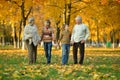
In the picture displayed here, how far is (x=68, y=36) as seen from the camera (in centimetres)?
1908

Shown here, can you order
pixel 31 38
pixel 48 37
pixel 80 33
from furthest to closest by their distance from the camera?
1. pixel 48 37
2. pixel 31 38
3. pixel 80 33

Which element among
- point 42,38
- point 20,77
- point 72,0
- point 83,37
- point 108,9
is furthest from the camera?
point 108,9

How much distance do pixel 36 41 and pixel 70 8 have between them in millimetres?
24306

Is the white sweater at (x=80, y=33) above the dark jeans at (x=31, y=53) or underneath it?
above

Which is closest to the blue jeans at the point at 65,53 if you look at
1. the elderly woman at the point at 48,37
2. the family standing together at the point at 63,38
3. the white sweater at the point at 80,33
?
the family standing together at the point at 63,38

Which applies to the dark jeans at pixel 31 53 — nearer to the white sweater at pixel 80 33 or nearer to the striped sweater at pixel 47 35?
the striped sweater at pixel 47 35

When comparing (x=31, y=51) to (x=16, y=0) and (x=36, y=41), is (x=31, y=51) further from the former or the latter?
(x=16, y=0)

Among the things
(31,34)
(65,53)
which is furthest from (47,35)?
(65,53)

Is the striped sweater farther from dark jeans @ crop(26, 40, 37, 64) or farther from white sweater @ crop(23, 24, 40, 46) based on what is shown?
dark jeans @ crop(26, 40, 37, 64)

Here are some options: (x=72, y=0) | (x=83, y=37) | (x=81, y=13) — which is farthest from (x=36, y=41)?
(x=81, y=13)

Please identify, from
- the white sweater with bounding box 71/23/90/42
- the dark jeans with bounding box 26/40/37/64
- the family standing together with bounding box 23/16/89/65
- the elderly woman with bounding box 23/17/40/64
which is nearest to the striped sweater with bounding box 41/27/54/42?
the family standing together with bounding box 23/16/89/65

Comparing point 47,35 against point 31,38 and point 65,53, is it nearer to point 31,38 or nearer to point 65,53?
point 31,38

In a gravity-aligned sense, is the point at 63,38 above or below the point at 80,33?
below

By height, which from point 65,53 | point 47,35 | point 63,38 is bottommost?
point 65,53
